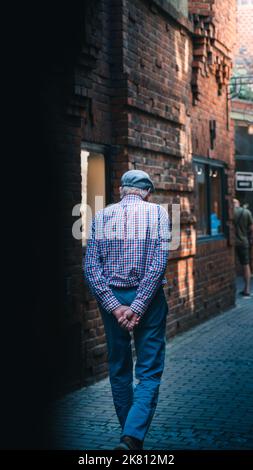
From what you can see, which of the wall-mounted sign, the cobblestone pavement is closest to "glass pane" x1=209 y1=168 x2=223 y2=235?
the wall-mounted sign

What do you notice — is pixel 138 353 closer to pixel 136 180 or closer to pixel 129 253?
pixel 129 253

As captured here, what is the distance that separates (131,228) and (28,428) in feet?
6.19

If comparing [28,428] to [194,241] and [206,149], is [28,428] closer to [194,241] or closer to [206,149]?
[194,241]

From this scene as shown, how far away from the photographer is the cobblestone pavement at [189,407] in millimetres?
6082

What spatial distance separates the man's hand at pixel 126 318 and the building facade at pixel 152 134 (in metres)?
2.13

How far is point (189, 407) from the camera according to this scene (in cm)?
718

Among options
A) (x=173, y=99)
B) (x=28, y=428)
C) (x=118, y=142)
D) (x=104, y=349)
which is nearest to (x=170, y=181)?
(x=173, y=99)

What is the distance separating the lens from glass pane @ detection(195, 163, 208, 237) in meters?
13.3

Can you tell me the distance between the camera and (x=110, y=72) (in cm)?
905

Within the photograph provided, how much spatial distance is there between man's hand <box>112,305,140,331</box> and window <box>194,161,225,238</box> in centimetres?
769

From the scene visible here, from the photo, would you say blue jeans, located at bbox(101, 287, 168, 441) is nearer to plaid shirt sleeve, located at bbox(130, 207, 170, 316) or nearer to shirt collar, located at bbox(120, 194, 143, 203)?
plaid shirt sleeve, located at bbox(130, 207, 170, 316)

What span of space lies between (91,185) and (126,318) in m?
3.45

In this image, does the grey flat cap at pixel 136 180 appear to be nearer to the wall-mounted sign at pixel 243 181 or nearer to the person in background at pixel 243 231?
the person in background at pixel 243 231

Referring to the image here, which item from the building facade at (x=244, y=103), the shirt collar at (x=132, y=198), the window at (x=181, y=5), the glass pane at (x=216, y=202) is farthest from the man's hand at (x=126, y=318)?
the building facade at (x=244, y=103)
